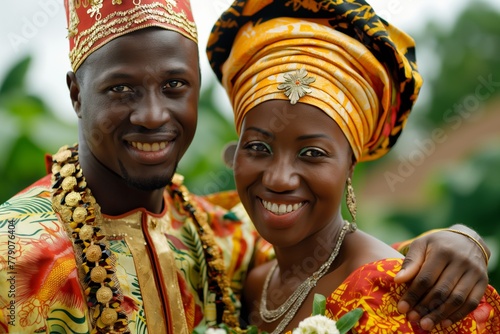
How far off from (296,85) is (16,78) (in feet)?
22.8

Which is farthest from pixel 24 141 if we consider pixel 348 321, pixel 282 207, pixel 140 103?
pixel 348 321

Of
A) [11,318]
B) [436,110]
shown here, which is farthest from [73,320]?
[436,110]

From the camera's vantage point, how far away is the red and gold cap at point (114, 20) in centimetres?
361

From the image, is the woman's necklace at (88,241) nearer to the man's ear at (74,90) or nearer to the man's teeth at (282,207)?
the man's ear at (74,90)

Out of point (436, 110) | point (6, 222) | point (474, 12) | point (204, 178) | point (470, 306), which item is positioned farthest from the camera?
point (474, 12)

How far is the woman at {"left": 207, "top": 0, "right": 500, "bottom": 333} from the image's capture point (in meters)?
3.58

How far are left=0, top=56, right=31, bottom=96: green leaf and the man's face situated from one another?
6.25 m

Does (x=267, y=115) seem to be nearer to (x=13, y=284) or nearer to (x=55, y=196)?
(x=55, y=196)

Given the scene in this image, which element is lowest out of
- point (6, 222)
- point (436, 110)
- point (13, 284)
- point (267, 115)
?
point (436, 110)

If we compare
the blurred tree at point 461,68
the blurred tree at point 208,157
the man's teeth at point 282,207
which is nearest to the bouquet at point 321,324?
the man's teeth at point 282,207

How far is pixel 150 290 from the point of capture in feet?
12.3

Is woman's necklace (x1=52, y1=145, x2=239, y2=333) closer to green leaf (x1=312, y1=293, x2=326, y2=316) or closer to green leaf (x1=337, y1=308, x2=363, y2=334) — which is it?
green leaf (x1=312, y1=293, x2=326, y2=316)

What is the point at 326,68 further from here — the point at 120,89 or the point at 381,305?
the point at 381,305

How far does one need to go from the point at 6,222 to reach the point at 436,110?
1976 centimetres
